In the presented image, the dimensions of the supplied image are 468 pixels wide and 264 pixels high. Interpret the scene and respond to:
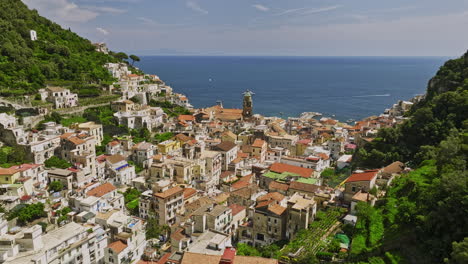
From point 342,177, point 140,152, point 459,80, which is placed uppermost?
point 459,80

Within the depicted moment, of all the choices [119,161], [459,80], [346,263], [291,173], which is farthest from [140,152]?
[459,80]

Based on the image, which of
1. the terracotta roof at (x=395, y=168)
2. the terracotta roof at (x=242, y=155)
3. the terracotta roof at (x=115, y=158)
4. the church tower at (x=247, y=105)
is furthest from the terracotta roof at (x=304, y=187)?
the church tower at (x=247, y=105)

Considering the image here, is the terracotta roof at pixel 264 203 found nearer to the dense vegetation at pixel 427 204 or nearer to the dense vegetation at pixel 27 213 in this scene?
the dense vegetation at pixel 427 204

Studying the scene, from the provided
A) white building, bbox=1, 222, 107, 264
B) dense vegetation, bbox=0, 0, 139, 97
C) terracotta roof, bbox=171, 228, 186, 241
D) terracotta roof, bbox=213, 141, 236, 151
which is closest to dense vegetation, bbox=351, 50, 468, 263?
terracotta roof, bbox=171, 228, 186, 241

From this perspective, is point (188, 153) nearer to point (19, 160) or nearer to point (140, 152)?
point (140, 152)

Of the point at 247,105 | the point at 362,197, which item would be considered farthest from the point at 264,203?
the point at 247,105

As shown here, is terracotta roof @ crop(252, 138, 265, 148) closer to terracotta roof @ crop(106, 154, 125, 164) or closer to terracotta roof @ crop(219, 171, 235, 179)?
terracotta roof @ crop(219, 171, 235, 179)
